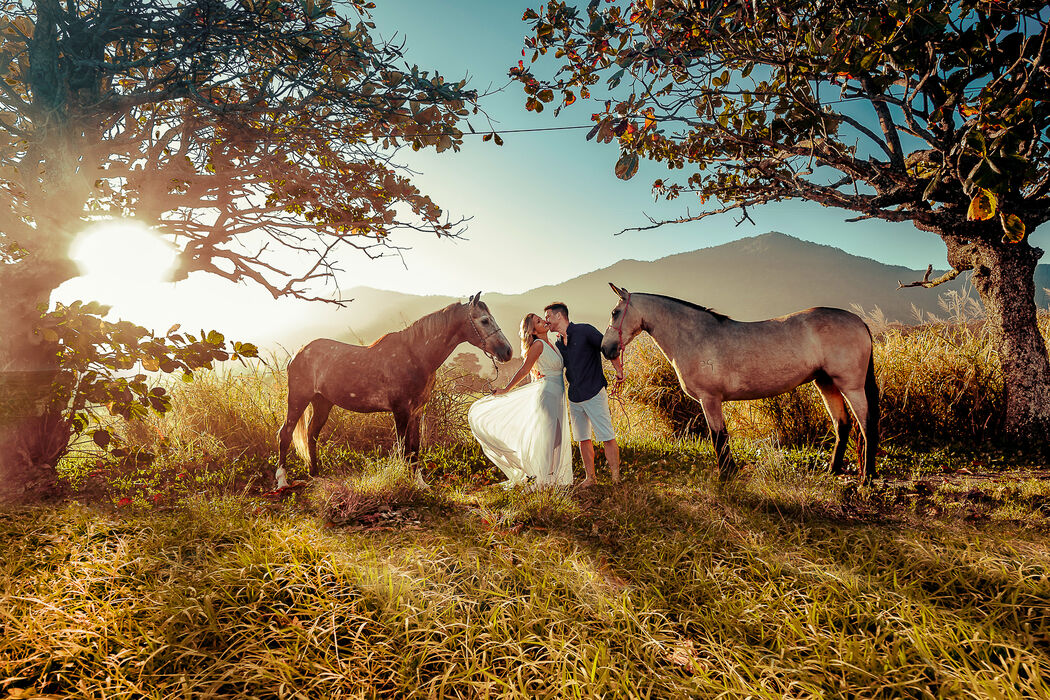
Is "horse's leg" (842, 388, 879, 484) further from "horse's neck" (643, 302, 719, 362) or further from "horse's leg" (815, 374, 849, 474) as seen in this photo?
"horse's neck" (643, 302, 719, 362)

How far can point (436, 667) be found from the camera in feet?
7.34

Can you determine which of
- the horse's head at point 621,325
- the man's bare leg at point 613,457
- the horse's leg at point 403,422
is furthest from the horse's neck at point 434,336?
the man's bare leg at point 613,457

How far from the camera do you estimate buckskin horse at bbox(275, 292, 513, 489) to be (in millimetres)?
5172

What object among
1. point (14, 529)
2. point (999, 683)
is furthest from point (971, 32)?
point (14, 529)

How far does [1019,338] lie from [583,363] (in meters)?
6.09

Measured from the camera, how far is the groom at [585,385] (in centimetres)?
502

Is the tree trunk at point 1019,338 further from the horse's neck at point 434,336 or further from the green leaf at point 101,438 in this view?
the green leaf at point 101,438

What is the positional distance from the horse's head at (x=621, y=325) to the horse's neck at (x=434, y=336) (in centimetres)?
171

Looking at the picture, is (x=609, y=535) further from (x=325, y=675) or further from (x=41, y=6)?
(x=41, y=6)

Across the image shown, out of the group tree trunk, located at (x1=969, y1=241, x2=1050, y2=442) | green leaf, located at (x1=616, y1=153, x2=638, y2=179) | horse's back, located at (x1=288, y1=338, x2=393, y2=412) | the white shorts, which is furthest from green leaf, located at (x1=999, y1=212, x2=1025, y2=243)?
horse's back, located at (x1=288, y1=338, x2=393, y2=412)

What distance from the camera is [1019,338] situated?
5984mm

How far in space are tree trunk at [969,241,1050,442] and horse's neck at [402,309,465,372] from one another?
7321 mm

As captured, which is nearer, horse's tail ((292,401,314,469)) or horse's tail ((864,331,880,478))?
horse's tail ((864,331,880,478))

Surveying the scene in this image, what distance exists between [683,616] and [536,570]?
93 cm
